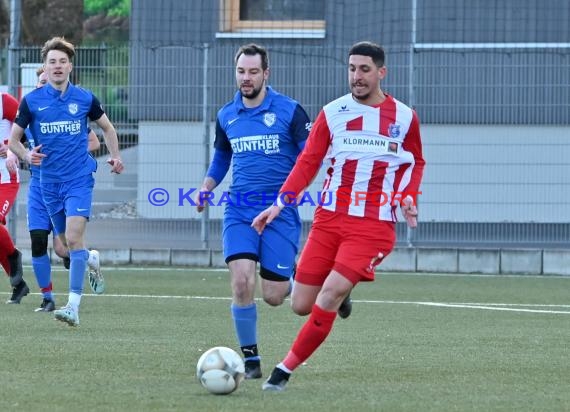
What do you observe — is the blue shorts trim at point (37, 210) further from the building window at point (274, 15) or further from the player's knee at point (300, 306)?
the building window at point (274, 15)

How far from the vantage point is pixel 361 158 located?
7836 millimetres

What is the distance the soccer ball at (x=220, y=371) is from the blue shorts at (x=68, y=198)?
13.6ft

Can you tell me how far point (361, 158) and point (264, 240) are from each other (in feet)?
3.46

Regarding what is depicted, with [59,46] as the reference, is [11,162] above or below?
below

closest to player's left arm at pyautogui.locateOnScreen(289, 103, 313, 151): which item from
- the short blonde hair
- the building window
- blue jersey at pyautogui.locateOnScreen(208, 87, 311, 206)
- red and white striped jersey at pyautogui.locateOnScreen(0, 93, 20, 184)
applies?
blue jersey at pyautogui.locateOnScreen(208, 87, 311, 206)

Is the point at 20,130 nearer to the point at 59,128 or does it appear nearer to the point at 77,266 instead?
the point at 59,128

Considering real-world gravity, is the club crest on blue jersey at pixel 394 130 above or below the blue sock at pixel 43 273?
above

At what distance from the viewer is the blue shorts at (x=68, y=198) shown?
11.4 m

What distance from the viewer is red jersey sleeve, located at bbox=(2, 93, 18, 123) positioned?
42.2 ft

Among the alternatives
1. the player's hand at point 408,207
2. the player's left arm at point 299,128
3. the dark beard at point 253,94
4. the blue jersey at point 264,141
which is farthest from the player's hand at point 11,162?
the player's hand at point 408,207

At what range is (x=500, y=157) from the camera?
55.5 feet

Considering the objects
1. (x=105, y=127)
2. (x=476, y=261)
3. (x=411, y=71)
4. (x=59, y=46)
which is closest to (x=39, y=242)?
(x=105, y=127)

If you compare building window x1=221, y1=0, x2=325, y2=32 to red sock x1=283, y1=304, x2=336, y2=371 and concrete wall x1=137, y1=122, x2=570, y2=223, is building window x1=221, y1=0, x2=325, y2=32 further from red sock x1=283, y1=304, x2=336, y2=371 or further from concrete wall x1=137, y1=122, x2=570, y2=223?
red sock x1=283, y1=304, x2=336, y2=371

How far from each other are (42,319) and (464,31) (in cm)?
980
